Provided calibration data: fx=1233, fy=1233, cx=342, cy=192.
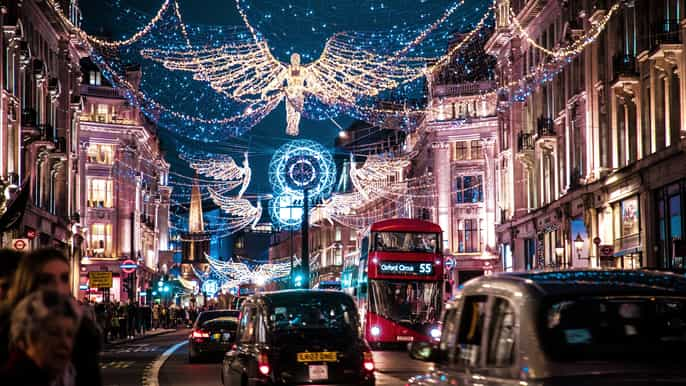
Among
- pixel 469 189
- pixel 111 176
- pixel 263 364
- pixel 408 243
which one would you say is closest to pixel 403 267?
pixel 408 243

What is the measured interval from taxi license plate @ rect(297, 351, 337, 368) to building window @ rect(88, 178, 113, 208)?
76.8m

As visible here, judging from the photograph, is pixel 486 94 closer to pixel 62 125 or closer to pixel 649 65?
pixel 62 125

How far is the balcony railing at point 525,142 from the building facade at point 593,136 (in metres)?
0.08

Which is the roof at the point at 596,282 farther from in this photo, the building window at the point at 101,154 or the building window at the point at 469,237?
the building window at the point at 101,154

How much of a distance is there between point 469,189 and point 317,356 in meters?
72.4

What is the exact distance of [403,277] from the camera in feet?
125

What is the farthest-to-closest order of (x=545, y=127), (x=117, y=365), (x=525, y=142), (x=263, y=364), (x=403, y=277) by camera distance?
1. (x=525, y=142)
2. (x=545, y=127)
3. (x=403, y=277)
4. (x=117, y=365)
5. (x=263, y=364)

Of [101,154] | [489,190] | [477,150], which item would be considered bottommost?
[489,190]

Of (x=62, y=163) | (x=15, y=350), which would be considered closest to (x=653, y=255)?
(x=62, y=163)

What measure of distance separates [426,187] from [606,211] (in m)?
43.3

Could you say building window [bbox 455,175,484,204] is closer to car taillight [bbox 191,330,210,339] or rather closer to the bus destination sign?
the bus destination sign

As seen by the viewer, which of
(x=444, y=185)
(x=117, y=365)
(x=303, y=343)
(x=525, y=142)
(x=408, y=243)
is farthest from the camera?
(x=444, y=185)

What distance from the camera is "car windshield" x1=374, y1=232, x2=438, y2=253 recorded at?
125 ft

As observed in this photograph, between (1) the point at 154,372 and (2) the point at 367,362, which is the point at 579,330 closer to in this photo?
(2) the point at 367,362
